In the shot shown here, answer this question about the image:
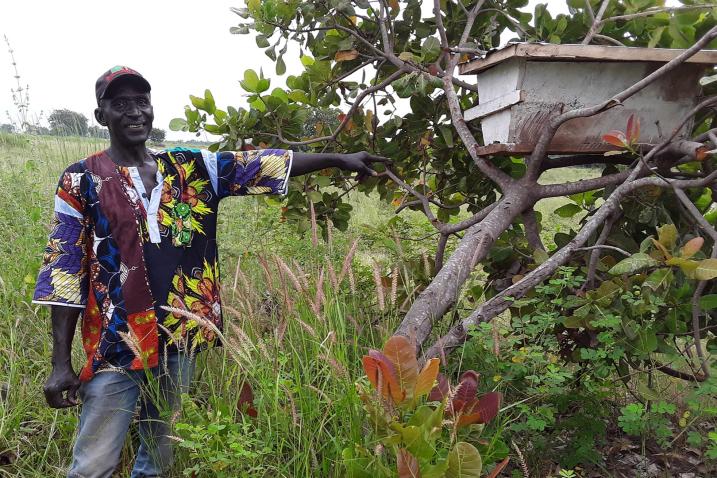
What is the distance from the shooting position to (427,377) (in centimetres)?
138

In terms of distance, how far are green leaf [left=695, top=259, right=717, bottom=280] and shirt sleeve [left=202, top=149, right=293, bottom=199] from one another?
141 cm

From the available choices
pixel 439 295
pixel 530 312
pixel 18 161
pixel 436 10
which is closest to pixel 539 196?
pixel 530 312

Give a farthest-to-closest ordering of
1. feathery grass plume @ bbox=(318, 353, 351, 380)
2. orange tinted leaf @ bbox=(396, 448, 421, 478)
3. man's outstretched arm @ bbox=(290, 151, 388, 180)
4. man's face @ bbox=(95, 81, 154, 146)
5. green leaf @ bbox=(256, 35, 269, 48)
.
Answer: green leaf @ bbox=(256, 35, 269, 48) → man's outstretched arm @ bbox=(290, 151, 388, 180) → man's face @ bbox=(95, 81, 154, 146) → feathery grass plume @ bbox=(318, 353, 351, 380) → orange tinted leaf @ bbox=(396, 448, 421, 478)

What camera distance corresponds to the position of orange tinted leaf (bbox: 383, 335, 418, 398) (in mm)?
1369

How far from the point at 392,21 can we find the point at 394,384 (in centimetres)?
199

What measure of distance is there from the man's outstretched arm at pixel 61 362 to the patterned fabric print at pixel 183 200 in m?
0.41

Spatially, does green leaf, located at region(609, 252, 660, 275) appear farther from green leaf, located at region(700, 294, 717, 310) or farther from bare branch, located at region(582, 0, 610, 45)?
bare branch, located at region(582, 0, 610, 45)

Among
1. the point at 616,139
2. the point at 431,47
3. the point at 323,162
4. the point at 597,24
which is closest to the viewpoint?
the point at 616,139

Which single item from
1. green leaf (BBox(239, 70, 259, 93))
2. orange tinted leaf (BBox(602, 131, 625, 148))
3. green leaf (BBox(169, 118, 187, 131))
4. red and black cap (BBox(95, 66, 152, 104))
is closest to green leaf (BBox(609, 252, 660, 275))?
orange tinted leaf (BBox(602, 131, 625, 148))

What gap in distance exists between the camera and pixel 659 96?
2.16 metres

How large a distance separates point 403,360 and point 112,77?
1.40 meters

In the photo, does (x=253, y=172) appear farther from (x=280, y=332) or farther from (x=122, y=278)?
(x=280, y=332)

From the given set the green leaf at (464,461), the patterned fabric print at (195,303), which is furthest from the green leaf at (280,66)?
the green leaf at (464,461)

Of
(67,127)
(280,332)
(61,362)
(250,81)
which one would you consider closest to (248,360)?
(280,332)
